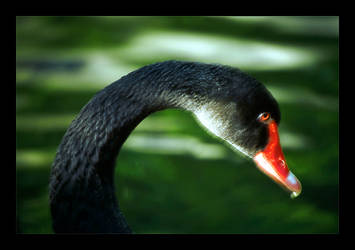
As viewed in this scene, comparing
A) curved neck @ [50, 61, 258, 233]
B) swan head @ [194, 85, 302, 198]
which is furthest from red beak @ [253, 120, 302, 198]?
curved neck @ [50, 61, 258, 233]

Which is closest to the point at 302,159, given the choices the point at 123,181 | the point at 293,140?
the point at 293,140

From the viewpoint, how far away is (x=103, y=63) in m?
3.06

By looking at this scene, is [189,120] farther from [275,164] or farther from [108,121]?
[108,121]

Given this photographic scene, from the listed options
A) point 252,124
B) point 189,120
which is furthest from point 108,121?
point 189,120

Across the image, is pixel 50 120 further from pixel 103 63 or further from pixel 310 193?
pixel 310 193

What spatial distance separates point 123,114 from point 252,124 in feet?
1.29

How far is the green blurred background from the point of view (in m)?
2.91

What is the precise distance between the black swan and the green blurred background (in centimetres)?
153

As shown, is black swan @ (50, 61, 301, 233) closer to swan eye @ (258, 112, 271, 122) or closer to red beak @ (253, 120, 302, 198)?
swan eye @ (258, 112, 271, 122)

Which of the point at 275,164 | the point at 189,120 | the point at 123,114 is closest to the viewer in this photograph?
the point at 123,114

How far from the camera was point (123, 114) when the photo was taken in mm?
1298

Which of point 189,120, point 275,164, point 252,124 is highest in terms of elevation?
point 252,124

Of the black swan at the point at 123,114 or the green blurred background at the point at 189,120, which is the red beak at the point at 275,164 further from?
the green blurred background at the point at 189,120

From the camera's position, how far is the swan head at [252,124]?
1.31m
